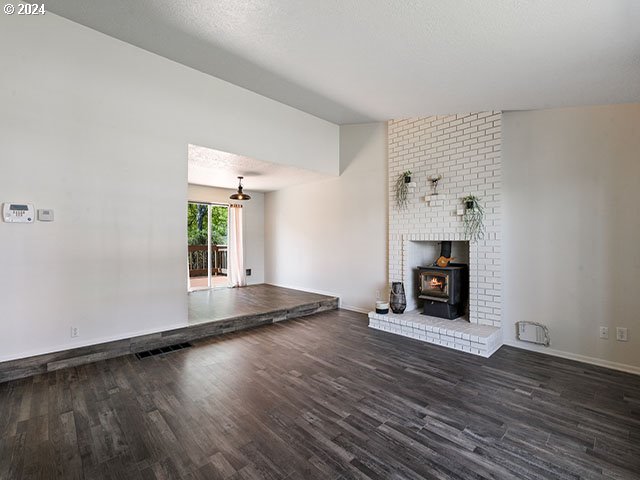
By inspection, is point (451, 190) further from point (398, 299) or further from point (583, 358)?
point (583, 358)

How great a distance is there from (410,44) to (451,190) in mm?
2216

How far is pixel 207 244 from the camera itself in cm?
754

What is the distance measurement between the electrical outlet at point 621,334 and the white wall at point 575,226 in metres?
0.04

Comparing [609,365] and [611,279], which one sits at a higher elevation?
[611,279]

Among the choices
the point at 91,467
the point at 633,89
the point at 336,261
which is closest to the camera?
the point at 91,467

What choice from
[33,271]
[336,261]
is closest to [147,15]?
[33,271]

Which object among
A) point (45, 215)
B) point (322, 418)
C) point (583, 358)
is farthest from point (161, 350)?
point (583, 358)

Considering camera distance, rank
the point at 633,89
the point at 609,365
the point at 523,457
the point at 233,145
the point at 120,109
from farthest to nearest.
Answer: the point at 233,145, the point at 120,109, the point at 609,365, the point at 633,89, the point at 523,457

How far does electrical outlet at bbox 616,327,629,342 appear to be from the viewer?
3080mm

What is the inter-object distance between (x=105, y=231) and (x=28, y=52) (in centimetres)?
183

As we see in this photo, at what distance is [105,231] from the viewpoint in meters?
3.29

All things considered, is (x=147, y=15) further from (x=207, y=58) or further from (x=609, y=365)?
(x=609, y=365)

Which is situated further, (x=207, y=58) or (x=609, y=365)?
(x=207, y=58)

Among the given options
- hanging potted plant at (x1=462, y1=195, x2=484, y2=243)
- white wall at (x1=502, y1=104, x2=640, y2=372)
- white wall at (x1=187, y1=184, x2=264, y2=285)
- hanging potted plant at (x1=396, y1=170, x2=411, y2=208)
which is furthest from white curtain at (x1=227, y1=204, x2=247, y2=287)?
white wall at (x1=502, y1=104, x2=640, y2=372)
